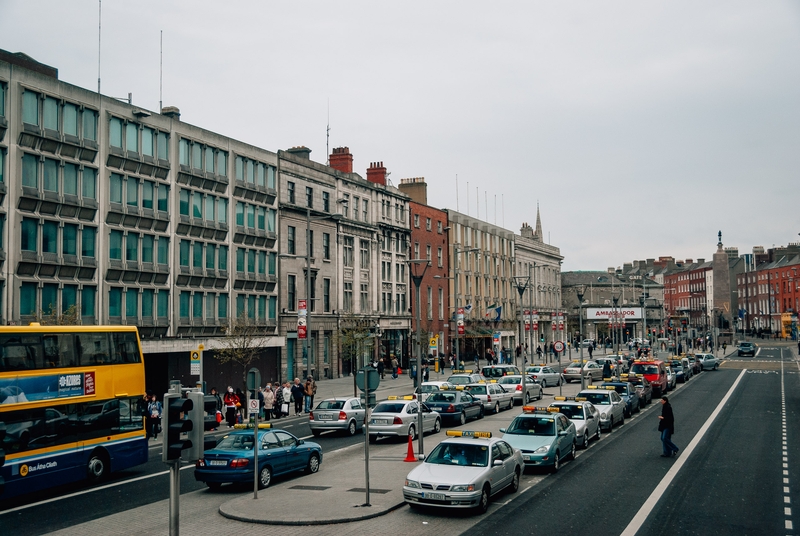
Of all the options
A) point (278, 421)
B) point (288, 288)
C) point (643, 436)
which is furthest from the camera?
point (288, 288)

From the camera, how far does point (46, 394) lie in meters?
18.8

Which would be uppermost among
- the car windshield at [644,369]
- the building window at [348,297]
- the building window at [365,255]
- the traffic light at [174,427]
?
the building window at [365,255]

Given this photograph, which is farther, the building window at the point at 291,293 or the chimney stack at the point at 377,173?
the chimney stack at the point at 377,173

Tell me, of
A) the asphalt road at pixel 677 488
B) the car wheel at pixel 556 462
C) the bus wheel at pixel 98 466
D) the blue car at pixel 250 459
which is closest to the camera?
the asphalt road at pixel 677 488

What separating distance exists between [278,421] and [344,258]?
1089 inches

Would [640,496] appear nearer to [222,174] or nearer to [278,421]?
[278,421]

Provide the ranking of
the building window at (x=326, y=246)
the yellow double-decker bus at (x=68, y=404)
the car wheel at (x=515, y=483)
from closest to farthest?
1. the yellow double-decker bus at (x=68, y=404)
2. the car wheel at (x=515, y=483)
3. the building window at (x=326, y=246)

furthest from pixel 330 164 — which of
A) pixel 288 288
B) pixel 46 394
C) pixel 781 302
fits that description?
pixel 781 302

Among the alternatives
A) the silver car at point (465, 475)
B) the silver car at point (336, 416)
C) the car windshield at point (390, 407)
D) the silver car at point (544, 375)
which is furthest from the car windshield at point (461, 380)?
the silver car at point (465, 475)

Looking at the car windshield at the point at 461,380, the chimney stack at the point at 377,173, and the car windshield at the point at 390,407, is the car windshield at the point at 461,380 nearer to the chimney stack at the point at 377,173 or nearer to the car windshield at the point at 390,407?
the car windshield at the point at 390,407

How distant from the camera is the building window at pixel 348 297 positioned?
61653 millimetres

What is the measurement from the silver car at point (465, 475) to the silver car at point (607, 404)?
11.7 meters

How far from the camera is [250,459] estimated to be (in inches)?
736

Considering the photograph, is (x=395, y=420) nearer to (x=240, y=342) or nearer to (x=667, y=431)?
(x=667, y=431)
